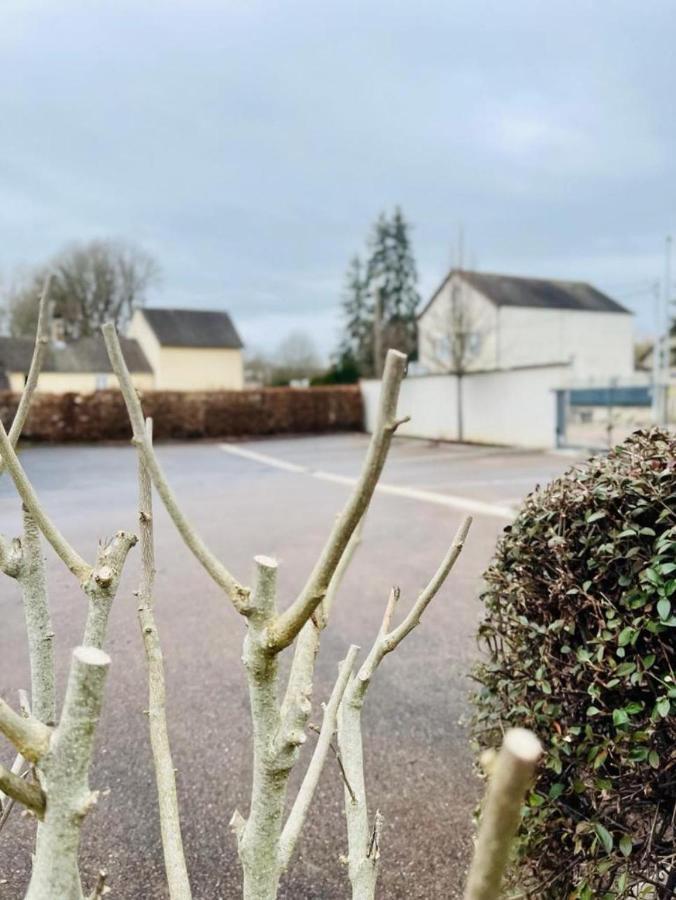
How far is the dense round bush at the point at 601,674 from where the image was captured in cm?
134

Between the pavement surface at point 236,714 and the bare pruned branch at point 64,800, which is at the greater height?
the bare pruned branch at point 64,800

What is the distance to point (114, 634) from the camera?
2350mm

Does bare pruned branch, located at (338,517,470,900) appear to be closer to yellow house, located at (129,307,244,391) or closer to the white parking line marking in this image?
the white parking line marking

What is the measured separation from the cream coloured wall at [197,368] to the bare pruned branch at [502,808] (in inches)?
1323

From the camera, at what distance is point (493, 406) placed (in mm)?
18234

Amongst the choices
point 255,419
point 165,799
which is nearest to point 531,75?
point 165,799

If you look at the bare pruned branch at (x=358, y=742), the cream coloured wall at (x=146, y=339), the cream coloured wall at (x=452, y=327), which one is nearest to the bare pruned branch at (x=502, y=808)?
the bare pruned branch at (x=358, y=742)

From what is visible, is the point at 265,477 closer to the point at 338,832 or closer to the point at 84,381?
the point at 338,832

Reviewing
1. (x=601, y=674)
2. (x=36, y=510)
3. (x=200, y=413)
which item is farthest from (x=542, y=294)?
(x=36, y=510)

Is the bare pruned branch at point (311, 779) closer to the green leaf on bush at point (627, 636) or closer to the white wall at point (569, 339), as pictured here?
the green leaf on bush at point (627, 636)

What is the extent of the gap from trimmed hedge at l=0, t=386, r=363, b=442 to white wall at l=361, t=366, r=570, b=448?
3684 mm

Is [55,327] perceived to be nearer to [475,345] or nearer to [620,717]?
[620,717]

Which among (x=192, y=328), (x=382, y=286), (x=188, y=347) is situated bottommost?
(x=188, y=347)

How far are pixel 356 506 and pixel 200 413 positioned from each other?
22.4 metres
